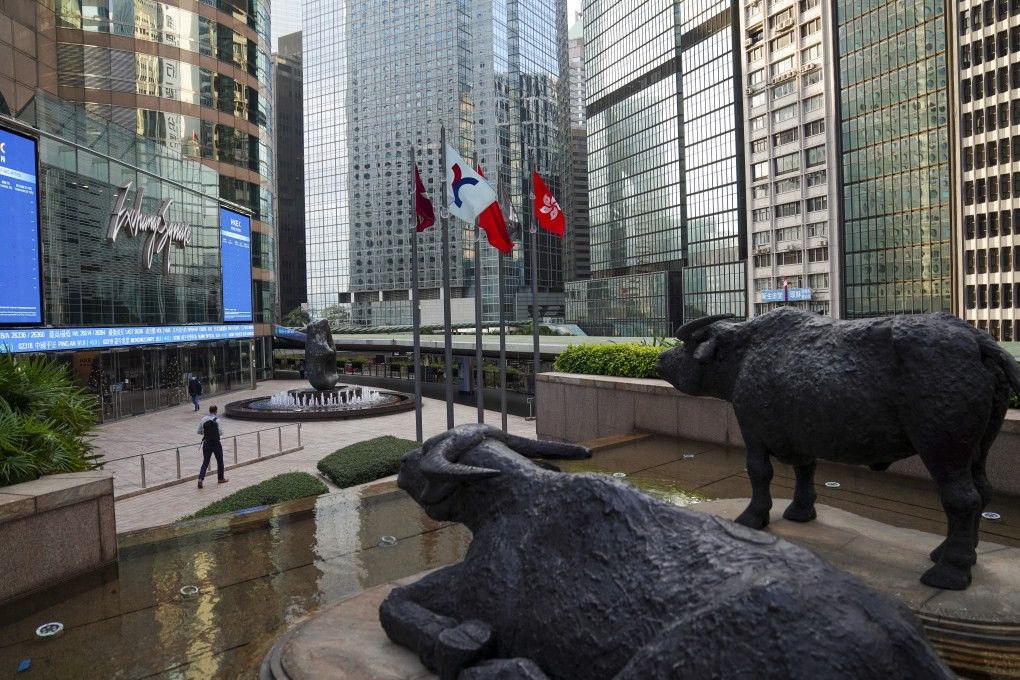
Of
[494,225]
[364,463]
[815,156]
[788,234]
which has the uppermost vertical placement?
[815,156]

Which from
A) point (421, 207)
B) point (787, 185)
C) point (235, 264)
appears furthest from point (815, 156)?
point (421, 207)

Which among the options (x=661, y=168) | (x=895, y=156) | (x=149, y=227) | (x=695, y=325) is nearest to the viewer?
(x=695, y=325)

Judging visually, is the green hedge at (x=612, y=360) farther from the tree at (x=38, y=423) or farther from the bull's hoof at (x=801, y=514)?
the tree at (x=38, y=423)

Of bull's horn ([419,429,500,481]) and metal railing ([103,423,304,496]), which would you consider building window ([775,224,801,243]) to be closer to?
metal railing ([103,423,304,496])

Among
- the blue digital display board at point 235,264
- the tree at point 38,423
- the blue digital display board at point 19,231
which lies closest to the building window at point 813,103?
the blue digital display board at point 235,264

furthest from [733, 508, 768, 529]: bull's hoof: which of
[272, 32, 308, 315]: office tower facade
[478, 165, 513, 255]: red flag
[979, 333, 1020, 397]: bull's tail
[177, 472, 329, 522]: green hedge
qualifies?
[272, 32, 308, 315]: office tower facade

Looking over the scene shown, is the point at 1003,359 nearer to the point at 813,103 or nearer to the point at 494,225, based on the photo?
the point at 494,225

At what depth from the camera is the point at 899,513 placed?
7.87 meters

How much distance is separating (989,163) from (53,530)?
79.8 m

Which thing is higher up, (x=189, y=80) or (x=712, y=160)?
(x=712, y=160)

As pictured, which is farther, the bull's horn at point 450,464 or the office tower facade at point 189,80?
the office tower facade at point 189,80

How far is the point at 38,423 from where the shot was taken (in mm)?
7945

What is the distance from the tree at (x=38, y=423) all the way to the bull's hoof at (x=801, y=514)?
828 centimetres

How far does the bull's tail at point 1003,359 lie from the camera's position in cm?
502
